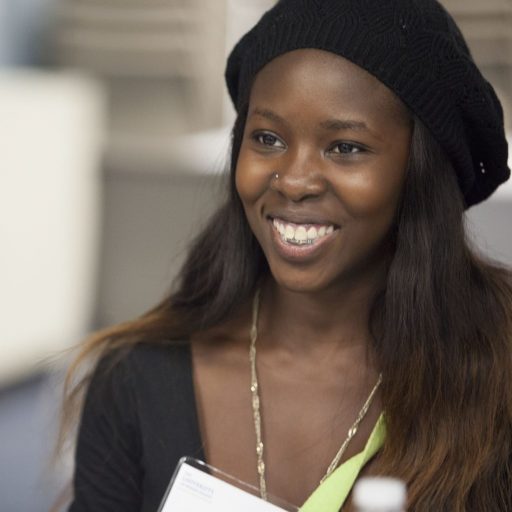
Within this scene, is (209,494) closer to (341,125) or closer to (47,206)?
(341,125)

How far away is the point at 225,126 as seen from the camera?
364cm

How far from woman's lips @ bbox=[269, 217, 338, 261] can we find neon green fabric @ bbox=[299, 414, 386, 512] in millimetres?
263

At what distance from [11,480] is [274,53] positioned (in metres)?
1.86

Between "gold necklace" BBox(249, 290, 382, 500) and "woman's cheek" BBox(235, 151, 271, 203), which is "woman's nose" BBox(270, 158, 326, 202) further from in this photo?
"gold necklace" BBox(249, 290, 382, 500)

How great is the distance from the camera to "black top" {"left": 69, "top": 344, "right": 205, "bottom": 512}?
168 cm

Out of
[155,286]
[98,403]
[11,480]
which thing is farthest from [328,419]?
[155,286]

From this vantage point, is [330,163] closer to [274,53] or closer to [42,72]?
[274,53]

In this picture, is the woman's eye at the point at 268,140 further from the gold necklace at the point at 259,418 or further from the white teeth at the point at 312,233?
the gold necklace at the point at 259,418

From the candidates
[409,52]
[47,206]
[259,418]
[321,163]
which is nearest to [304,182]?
[321,163]

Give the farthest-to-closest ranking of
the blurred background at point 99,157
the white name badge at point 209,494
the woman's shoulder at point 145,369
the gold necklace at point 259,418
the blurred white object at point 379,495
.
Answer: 1. the blurred background at point 99,157
2. the woman's shoulder at point 145,369
3. the gold necklace at point 259,418
4. the white name badge at point 209,494
5. the blurred white object at point 379,495

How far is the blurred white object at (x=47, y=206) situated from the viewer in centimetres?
365

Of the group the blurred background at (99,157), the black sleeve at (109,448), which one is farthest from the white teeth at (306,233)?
the blurred background at (99,157)

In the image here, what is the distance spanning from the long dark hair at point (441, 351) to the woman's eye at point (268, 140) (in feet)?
0.28

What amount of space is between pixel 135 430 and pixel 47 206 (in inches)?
83.6
